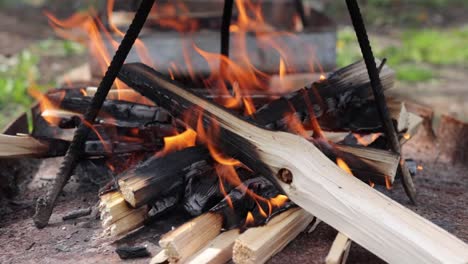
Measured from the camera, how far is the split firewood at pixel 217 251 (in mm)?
2064

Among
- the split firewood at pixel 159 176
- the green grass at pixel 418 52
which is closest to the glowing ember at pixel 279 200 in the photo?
the split firewood at pixel 159 176

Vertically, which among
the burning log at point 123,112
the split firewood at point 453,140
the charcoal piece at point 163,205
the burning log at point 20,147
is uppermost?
the burning log at point 123,112

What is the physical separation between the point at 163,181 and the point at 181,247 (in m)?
0.36

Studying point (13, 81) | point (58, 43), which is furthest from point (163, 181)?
point (58, 43)

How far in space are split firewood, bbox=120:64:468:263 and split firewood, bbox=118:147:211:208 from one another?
0.14m

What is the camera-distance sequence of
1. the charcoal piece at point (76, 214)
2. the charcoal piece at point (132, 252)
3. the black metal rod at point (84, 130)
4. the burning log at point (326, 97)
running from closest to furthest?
1. the charcoal piece at point (132, 252)
2. the black metal rod at point (84, 130)
3. the charcoal piece at point (76, 214)
4. the burning log at point (326, 97)

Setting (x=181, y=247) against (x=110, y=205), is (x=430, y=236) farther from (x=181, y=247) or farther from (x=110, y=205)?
(x=110, y=205)

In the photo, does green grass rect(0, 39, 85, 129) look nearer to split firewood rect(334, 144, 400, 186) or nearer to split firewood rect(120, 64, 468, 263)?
split firewood rect(120, 64, 468, 263)

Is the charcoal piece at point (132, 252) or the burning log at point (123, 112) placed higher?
the burning log at point (123, 112)

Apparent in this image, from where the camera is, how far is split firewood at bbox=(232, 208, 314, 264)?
204 centimetres

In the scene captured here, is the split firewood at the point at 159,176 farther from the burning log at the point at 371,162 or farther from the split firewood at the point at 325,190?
the burning log at the point at 371,162

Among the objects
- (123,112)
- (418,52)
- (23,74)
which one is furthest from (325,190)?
(418,52)

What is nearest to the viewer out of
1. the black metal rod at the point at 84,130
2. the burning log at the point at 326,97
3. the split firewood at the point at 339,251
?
the split firewood at the point at 339,251

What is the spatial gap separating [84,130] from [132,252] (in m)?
0.62
